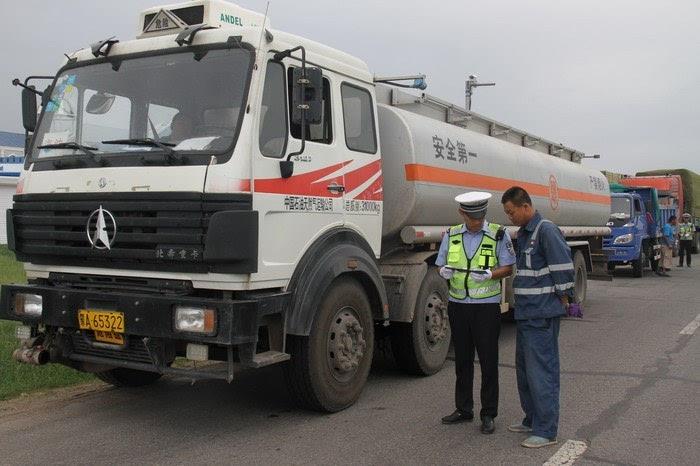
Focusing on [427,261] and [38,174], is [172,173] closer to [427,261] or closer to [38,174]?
[38,174]

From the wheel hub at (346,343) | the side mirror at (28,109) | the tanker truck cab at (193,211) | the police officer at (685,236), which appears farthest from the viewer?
the police officer at (685,236)

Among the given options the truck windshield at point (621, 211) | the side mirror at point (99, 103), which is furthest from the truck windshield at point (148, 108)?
the truck windshield at point (621, 211)

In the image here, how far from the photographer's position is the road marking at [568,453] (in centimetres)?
441

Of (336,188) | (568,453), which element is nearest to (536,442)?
(568,453)

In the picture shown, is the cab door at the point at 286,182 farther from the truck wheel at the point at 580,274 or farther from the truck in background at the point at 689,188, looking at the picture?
the truck in background at the point at 689,188

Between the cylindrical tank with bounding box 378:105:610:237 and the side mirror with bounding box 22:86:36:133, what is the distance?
3.10 meters

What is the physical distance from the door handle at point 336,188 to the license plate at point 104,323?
1.86m

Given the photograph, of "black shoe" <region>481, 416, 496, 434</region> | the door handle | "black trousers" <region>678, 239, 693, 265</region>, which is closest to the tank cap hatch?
the door handle

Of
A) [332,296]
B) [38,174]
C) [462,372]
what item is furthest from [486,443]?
[38,174]

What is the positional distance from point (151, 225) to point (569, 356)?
211 inches

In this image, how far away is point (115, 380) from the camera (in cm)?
617

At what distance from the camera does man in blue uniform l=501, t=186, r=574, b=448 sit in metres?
4.71

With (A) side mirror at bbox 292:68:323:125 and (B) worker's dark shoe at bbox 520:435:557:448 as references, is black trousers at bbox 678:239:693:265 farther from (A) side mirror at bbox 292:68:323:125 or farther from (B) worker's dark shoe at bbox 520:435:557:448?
(A) side mirror at bbox 292:68:323:125

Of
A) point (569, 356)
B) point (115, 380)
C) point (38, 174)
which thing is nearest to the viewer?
point (38, 174)
